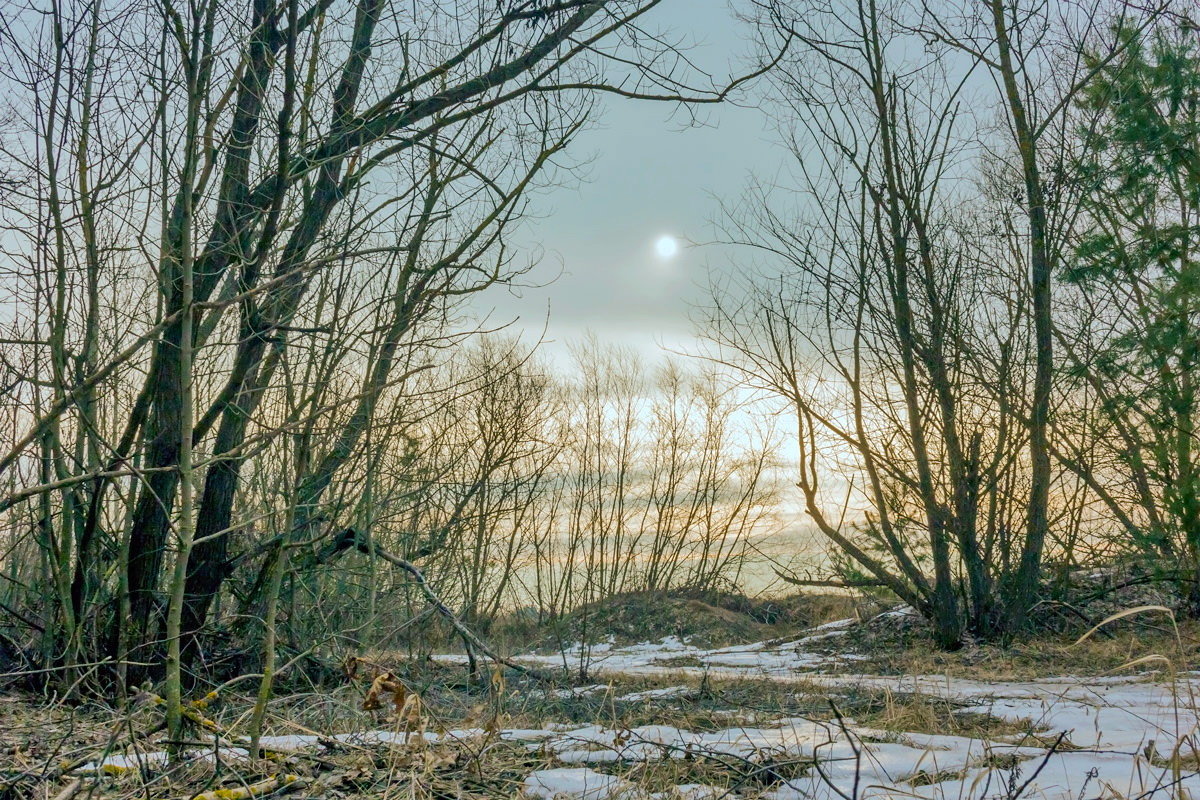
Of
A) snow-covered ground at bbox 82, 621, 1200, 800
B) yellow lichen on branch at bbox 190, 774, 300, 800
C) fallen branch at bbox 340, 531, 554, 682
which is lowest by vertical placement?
snow-covered ground at bbox 82, 621, 1200, 800

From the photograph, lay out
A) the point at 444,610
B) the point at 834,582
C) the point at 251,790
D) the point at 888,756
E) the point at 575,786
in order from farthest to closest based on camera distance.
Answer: the point at 834,582
the point at 444,610
the point at 888,756
the point at 575,786
the point at 251,790

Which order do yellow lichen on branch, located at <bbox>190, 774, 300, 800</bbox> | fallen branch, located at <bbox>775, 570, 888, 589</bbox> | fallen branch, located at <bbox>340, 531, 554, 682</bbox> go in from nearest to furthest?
1. yellow lichen on branch, located at <bbox>190, 774, 300, 800</bbox>
2. fallen branch, located at <bbox>340, 531, 554, 682</bbox>
3. fallen branch, located at <bbox>775, 570, 888, 589</bbox>

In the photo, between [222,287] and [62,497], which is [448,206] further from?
[62,497]

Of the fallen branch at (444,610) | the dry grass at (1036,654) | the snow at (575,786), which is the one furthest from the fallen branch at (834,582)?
the snow at (575,786)

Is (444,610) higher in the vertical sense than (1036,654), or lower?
higher

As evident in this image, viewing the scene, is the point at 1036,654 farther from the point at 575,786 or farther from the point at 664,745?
the point at 575,786

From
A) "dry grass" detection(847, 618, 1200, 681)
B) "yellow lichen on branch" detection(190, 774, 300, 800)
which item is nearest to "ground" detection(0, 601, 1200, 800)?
"yellow lichen on branch" detection(190, 774, 300, 800)

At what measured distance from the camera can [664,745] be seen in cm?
277

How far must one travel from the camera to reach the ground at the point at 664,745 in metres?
2.49

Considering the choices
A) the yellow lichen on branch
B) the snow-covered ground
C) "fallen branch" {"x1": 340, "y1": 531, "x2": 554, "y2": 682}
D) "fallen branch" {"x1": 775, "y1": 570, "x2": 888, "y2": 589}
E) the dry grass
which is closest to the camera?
the yellow lichen on branch

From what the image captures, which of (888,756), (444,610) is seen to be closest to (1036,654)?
(444,610)

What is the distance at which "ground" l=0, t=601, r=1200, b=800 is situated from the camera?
2490 mm

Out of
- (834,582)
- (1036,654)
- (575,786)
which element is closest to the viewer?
(575,786)

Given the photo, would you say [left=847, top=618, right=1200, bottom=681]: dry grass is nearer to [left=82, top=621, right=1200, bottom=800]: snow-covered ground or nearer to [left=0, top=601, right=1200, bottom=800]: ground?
[left=0, top=601, right=1200, bottom=800]: ground
